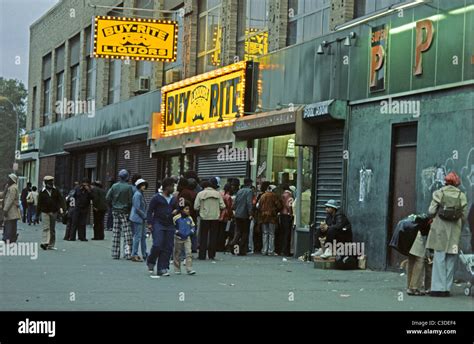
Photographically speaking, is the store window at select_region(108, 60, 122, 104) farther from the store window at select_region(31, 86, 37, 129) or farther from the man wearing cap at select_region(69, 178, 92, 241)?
the store window at select_region(31, 86, 37, 129)

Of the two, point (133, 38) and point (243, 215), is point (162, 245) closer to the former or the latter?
point (243, 215)

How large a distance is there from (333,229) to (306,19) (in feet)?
20.4

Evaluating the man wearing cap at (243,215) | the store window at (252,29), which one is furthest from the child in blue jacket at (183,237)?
the store window at (252,29)

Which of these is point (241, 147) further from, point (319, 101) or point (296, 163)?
point (319, 101)

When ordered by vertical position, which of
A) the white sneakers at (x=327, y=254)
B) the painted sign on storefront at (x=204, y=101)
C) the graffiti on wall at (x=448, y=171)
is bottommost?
the white sneakers at (x=327, y=254)

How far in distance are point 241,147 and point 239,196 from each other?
9.67 feet

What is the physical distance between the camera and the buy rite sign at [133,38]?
26.8 metres

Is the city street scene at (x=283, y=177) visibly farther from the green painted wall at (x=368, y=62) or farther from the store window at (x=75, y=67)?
the store window at (x=75, y=67)

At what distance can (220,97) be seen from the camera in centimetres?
2589

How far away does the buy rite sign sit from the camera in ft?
87.8

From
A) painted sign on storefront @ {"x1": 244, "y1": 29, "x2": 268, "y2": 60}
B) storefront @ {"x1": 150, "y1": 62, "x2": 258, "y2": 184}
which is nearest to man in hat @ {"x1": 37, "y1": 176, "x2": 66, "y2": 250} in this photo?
storefront @ {"x1": 150, "y1": 62, "x2": 258, "y2": 184}

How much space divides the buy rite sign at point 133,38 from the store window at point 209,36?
134 cm

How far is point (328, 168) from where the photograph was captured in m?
20.4
